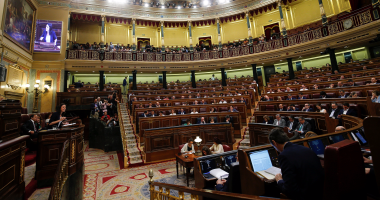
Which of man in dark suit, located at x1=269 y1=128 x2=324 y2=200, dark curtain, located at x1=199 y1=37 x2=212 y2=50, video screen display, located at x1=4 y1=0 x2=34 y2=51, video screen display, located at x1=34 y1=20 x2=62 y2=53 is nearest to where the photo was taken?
man in dark suit, located at x1=269 y1=128 x2=324 y2=200

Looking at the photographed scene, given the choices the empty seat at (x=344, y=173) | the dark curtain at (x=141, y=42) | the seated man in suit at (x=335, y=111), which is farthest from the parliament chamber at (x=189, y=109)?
the dark curtain at (x=141, y=42)

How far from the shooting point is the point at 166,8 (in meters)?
14.7

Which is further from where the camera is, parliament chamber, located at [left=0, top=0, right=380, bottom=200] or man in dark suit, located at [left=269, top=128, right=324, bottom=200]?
parliament chamber, located at [left=0, top=0, right=380, bottom=200]

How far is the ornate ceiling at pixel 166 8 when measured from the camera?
1262 cm

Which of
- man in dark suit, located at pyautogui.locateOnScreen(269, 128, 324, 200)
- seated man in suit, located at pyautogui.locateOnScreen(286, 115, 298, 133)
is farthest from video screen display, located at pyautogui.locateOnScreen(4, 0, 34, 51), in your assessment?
seated man in suit, located at pyautogui.locateOnScreen(286, 115, 298, 133)

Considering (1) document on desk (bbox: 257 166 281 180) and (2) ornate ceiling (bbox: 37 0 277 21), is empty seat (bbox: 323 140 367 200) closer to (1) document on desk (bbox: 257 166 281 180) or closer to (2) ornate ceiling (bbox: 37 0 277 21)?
(1) document on desk (bbox: 257 166 281 180)

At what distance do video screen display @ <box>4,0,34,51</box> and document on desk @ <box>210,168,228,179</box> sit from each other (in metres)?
10.1

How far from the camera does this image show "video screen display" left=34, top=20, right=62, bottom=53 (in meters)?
10.3

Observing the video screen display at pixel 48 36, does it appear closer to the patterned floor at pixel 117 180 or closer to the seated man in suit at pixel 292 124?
the patterned floor at pixel 117 180

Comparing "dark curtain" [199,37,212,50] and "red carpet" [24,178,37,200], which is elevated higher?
"dark curtain" [199,37,212,50]

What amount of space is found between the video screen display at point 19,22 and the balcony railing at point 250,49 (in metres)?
2.42

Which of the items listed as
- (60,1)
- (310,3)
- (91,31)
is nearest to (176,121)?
(60,1)

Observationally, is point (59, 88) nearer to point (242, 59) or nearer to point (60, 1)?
point (60, 1)

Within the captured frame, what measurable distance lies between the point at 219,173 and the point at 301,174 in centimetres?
148
